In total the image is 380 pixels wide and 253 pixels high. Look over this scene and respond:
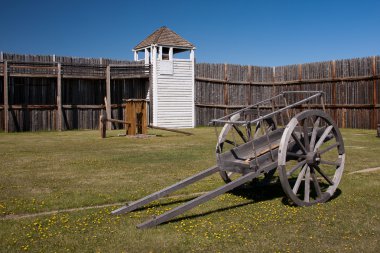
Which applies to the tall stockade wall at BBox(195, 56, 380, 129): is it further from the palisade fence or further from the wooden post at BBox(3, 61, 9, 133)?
the wooden post at BBox(3, 61, 9, 133)

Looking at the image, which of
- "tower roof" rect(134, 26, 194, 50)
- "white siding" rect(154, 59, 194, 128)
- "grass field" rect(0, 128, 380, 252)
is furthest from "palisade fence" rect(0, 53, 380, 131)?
"grass field" rect(0, 128, 380, 252)

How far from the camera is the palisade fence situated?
22.5 m

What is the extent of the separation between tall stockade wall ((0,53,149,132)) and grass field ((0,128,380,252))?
1269 cm

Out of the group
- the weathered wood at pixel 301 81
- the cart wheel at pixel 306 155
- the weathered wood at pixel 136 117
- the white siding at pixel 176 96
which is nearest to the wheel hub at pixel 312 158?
the cart wheel at pixel 306 155

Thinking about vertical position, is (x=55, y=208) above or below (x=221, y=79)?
below

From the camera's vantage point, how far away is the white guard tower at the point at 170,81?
80.4 ft

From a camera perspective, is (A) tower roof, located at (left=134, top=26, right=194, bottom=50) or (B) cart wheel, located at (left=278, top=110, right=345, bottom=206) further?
(A) tower roof, located at (left=134, top=26, right=194, bottom=50)

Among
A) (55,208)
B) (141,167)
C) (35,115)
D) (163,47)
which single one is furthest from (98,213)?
(163,47)

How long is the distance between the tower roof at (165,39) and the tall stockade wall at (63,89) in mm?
1512

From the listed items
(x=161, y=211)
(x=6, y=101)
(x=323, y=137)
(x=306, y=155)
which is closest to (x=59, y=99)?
(x=6, y=101)

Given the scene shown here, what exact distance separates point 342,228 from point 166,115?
19.8 metres

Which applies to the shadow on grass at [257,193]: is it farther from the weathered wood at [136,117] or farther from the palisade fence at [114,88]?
the palisade fence at [114,88]

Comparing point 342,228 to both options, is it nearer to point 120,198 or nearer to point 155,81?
point 120,198

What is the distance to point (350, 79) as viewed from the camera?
76.8 ft
